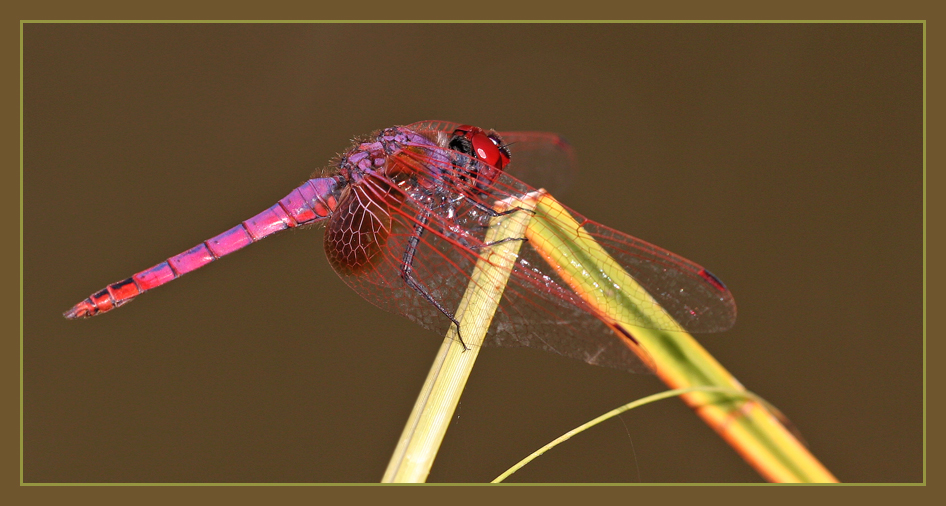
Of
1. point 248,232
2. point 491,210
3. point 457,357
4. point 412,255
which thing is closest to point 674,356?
point 457,357

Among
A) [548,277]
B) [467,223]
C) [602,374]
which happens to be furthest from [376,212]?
[602,374]

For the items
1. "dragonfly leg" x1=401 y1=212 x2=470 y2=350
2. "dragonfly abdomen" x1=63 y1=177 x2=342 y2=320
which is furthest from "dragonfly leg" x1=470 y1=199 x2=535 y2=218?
"dragonfly abdomen" x1=63 y1=177 x2=342 y2=320

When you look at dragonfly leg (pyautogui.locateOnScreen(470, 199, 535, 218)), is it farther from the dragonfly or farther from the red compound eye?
the red compound eye

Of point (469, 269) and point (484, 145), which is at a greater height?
point (484, 145)

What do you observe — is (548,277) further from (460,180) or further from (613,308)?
(460,180)

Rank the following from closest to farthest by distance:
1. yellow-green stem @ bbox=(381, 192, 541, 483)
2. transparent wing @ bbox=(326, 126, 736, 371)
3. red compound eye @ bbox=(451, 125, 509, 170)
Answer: yellow-green stem @ bbox=(381, 192, 541, 483)
transparent wing @ bbox=(326, 126, 736, 371)
red compound eye @ bbox=(451, 125, 509, 170)

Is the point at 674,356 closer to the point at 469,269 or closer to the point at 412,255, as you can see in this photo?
the point at 469,269

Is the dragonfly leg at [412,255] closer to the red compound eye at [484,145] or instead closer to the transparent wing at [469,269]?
the transparent wing at [469,269]
